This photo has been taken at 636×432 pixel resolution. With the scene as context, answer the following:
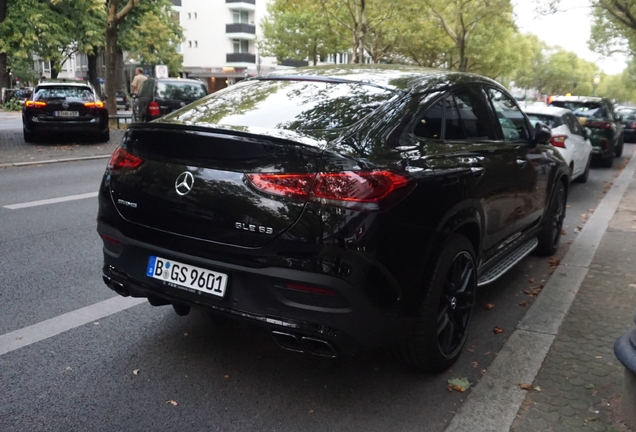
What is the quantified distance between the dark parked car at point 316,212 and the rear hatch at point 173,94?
44.4ft

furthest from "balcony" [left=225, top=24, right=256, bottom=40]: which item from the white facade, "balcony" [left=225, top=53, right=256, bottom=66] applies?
"balcony" [left=225, top=53, right=256, bottom=66]

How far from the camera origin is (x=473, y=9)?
1283 inches

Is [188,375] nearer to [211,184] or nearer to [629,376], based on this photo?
[211,184]

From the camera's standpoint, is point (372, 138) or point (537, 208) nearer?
point (372, 138)

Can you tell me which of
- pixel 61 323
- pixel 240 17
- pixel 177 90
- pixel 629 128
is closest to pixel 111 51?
pixel 177 90

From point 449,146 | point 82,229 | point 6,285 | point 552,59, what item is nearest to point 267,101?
point 449,146

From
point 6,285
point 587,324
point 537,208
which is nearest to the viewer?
point 587,324

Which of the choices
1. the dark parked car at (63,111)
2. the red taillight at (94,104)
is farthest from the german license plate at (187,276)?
the red taillight at (94,104)

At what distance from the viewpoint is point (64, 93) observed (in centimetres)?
1547

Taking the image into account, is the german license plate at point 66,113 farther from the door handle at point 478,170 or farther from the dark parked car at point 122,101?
the dark parked car at point 122,101

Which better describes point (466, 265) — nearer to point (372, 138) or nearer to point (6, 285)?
point (372, 138)

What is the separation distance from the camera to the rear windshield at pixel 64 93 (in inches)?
599

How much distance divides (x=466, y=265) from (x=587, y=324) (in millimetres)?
1305

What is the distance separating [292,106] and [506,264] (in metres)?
2.24
